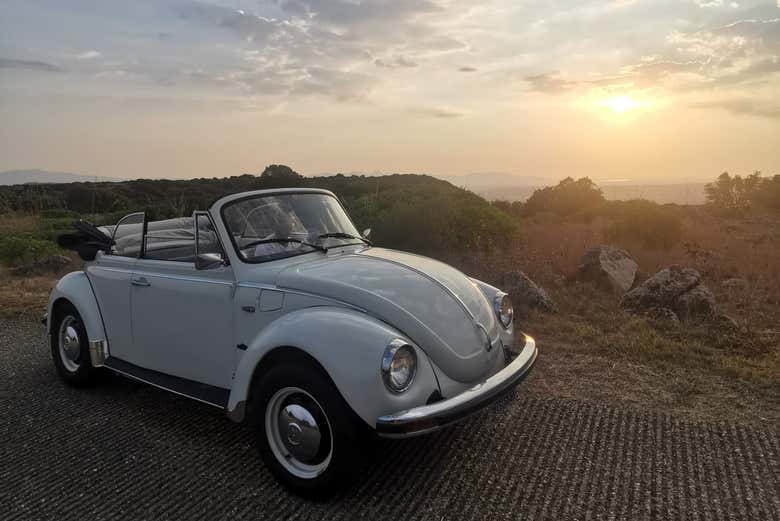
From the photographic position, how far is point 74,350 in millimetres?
5324

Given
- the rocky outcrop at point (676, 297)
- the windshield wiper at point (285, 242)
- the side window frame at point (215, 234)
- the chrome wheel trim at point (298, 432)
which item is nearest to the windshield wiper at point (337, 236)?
the windshield wiper at point (285, 242)

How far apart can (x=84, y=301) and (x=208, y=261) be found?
6.16ft

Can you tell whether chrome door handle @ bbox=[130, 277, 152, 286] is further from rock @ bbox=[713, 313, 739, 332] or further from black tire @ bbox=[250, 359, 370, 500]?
rock @ bbox=[713, 313, 739, 332]

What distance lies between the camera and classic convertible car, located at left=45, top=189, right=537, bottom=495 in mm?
3197

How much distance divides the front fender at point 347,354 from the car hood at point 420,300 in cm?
11

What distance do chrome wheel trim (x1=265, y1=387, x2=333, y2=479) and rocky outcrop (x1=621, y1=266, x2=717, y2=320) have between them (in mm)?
5640

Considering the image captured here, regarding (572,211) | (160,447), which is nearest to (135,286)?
(160,447)

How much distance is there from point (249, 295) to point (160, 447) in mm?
1309

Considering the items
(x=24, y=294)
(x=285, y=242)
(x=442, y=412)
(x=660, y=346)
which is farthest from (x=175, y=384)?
(x=24, y=294)

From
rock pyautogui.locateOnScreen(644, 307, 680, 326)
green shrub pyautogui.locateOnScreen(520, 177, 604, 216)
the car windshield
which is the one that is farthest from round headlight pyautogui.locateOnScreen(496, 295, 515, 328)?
green shrub pyautogui.locateOnScreen(520, 177, 604, 216)

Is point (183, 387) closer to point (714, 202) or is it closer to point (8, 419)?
point (8, 419)

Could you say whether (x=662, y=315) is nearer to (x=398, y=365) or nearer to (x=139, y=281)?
(x=398, y=365)

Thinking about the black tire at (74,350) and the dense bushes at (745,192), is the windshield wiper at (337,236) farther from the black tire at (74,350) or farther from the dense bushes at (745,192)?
the dense bushes at (745,192)

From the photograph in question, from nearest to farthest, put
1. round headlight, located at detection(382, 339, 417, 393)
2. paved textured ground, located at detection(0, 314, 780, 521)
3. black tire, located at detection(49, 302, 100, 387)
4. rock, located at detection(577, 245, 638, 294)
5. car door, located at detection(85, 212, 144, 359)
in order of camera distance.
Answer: round headlight, located at detection(382, 339, 417, 393), paved textured ground, located at detection(0, 314, 780, 521), car door, located at detection(85, 212, 144, 359), black tire, located at detection(49, 302, 100, 387), rock, located at detection(577, 245, 638, 294)
